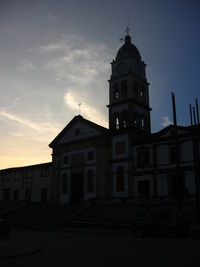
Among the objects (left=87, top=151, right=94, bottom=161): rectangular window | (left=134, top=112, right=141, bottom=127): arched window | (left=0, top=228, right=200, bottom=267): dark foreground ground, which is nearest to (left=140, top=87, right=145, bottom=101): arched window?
(left=134, top=112, right=141, bottom=127): arched window

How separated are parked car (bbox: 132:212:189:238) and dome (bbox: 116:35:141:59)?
88.6ft

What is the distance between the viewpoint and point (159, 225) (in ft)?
63.5

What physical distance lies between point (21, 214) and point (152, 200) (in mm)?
16155

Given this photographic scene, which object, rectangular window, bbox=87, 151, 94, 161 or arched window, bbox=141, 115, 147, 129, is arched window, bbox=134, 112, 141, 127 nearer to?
arched window, bbox=141, 115, 147, 129

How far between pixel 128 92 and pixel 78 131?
919 cm

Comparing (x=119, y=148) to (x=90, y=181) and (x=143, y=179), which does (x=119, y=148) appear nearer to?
(x=143, y=179)

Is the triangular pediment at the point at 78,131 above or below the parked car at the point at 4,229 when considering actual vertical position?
above

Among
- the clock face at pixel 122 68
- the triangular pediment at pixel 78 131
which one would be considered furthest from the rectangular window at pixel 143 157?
the clock face at pixel 122 68

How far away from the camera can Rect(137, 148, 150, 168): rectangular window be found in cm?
3588

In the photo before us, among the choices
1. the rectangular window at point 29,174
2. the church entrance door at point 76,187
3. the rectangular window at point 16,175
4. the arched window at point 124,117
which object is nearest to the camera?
the arched window at point 124,117

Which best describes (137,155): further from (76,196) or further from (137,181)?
(76,196)

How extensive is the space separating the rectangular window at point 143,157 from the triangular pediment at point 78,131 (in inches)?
242

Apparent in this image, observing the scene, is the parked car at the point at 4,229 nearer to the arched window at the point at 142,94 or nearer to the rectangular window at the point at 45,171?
the arched window at the point at 142,94

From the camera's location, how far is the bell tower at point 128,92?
40406mm
